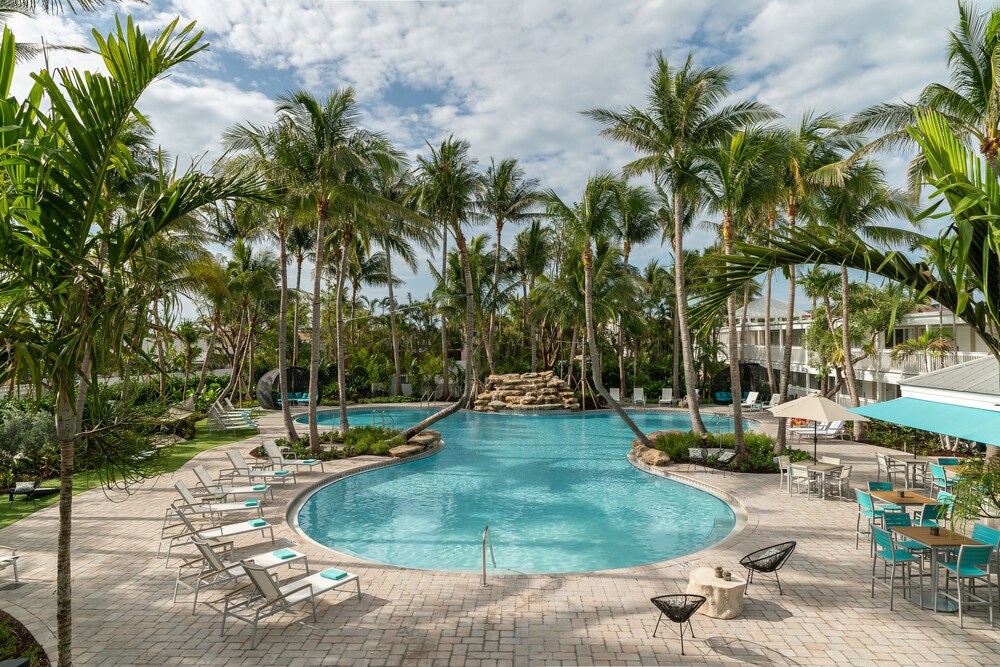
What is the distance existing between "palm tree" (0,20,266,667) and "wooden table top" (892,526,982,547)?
891 centimetres

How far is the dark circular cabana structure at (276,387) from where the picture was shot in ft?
98.5

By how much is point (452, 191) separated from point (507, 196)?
10.8 metres

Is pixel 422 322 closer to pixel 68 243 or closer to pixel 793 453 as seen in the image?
pixel 793 453

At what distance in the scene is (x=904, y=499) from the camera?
9375mm

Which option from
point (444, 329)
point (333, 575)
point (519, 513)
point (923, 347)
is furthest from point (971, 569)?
point (444, 329)

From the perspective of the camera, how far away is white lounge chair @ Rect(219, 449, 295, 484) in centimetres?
1384

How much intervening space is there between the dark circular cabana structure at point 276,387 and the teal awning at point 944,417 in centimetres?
2673

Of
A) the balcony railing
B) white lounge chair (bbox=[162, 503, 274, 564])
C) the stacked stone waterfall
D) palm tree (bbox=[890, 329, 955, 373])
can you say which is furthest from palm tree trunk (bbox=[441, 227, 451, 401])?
white lounge chair (bbox=[162, 503, 274, 564])

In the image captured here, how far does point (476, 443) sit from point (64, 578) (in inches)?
704

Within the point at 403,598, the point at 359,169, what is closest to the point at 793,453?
the point at 403,598

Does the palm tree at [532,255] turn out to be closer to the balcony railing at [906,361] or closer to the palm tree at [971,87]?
the balcony railing at [906,361]

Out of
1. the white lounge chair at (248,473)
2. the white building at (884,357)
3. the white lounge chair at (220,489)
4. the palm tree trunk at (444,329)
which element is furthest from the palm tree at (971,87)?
the palm tree trunk at (444,329)

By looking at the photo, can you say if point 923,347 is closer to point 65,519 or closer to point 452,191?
point 452,191

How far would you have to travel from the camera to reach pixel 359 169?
16.9m
